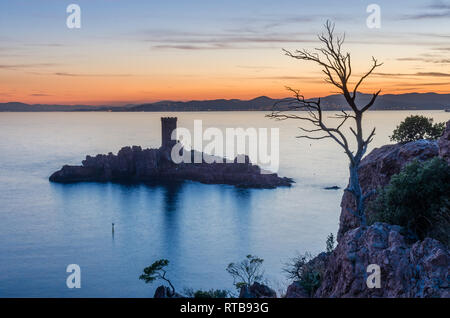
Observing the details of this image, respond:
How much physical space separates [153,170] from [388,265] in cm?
10515

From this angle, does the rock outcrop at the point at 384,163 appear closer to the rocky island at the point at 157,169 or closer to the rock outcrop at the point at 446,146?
the rock outcrop at the point at 446,146

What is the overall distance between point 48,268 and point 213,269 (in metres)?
19.8

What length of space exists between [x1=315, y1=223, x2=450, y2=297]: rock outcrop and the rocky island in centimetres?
9152

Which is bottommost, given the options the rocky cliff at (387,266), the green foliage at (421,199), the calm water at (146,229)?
the calm water at (146,229)

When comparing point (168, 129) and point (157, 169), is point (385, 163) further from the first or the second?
point (168, 129)

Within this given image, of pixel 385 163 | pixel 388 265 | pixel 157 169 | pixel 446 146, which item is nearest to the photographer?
pixel 388 265

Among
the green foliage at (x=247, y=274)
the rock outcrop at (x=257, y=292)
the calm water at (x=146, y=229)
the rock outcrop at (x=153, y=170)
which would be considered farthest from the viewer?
the rock outcrop at (x=153, y=170)

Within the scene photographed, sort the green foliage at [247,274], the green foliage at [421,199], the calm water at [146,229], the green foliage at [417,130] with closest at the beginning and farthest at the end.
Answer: the green foliage at [421,199]
the green foliage at [417,130]
the green foliage at [247,274]
the calm water at [146,229]

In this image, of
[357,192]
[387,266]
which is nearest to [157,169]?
[357,192]

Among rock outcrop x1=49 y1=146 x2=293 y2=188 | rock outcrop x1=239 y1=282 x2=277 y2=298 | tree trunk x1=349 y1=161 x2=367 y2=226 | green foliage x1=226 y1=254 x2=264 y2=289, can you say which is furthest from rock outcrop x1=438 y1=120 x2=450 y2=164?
rock outcrop x1=49 y1=146 x2=293 y2=188

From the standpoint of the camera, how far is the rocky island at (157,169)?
105188mm

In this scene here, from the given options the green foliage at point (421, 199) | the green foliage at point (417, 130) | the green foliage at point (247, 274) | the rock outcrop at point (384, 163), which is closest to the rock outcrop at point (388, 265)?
the green foliage at point (421, 199)

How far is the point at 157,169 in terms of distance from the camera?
113062mm

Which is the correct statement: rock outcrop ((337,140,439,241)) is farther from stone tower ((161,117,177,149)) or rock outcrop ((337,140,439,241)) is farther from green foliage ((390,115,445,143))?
stone tower ((161,117,177,149))
